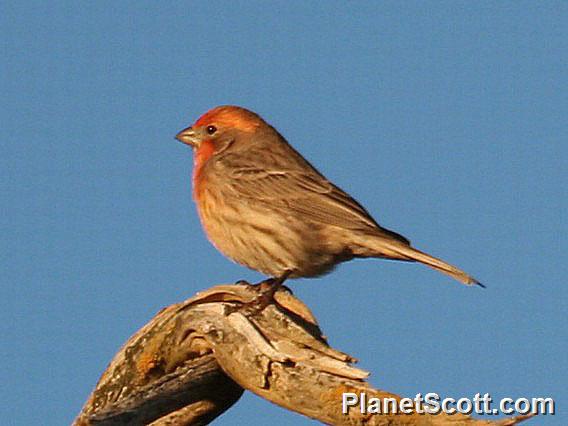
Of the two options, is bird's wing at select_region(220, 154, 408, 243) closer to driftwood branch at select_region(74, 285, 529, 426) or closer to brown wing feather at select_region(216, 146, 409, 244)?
brown wing feather at select_region(216, 146, 409, 244)

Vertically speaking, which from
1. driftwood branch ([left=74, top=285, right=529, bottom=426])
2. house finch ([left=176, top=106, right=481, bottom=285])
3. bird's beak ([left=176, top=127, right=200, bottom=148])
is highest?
bird's beak ([left=176, top=127, right=200, bottom=148])

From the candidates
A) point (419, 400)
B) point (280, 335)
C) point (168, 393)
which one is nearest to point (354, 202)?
point (280, 335)

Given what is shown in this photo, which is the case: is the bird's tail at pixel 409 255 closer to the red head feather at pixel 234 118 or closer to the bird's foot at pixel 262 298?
the bird's foot at pixel 262 298

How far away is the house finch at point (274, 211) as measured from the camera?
1036cm

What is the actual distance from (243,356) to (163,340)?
941 millimetres

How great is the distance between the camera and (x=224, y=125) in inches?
464

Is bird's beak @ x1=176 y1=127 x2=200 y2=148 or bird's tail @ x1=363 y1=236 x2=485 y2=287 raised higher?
bird's beak @ x1=176 y1=127 x2=200 y2=148

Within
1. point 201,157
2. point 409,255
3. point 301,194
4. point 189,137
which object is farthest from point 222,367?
point 189,137

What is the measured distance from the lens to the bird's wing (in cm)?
1050

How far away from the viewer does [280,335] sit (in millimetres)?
8766

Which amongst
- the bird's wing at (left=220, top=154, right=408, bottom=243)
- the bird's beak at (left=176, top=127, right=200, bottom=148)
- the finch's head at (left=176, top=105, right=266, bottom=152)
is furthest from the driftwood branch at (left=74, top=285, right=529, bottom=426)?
the bird's beak at (left=176, top=127, right=200, bottom=148)

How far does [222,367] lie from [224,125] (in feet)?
12.4

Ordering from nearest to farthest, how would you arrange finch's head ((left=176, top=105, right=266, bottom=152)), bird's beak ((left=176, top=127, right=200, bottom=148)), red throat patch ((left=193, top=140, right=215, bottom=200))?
red throat patch ((left=193, top=140, right=215, bottom=200)) < finch's head ((left=176, top=105, right=266, bottom=152)) < bird's beak ((left=176, top=127, right=200, bottom=148))

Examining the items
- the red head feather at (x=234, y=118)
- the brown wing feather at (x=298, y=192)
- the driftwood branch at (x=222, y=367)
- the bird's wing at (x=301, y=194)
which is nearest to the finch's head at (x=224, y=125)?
the red head feather at (x=234, y=118)
